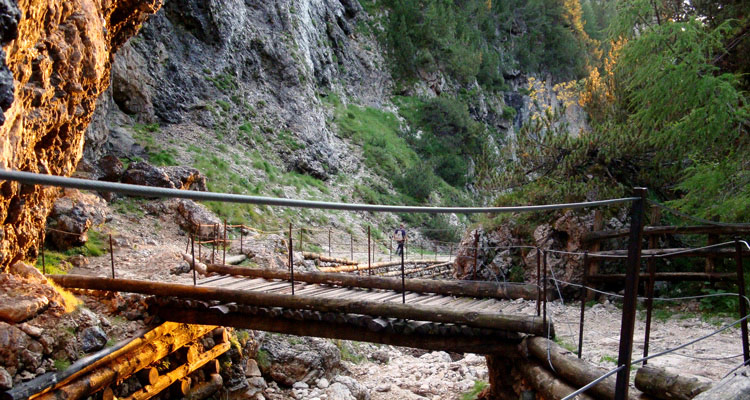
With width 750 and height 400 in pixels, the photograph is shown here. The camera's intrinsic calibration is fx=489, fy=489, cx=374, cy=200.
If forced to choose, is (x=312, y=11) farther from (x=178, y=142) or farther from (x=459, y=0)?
(x=459, y=0)

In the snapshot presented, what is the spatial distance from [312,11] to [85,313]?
27592 mm

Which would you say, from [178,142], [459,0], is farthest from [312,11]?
[459,0]

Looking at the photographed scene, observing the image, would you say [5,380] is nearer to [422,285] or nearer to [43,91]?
[43,91]

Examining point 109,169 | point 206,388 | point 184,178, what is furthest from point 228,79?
point 206,388

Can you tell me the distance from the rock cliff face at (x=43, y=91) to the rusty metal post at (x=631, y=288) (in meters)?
5.50

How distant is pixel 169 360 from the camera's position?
806 centimetres

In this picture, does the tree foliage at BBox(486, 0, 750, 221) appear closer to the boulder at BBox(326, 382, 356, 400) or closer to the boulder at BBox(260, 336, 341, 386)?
the boulder at BBox(260, 336, 341, 386)

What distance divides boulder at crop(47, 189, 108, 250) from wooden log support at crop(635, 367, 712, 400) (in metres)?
9.20

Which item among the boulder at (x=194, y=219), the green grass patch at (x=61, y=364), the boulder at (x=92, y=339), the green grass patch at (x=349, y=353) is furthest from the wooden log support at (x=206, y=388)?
the boulder at (x=194, y=219)

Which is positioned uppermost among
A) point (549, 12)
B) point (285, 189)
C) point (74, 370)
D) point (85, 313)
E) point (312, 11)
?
point (549, 12)

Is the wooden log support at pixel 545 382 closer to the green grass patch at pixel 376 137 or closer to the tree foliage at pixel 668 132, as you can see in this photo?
the tree foliage at pixel 668 132

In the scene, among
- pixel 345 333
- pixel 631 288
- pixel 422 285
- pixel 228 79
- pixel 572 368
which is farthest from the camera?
pixel 228 79

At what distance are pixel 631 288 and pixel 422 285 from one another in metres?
5.57

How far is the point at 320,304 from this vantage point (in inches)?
263
